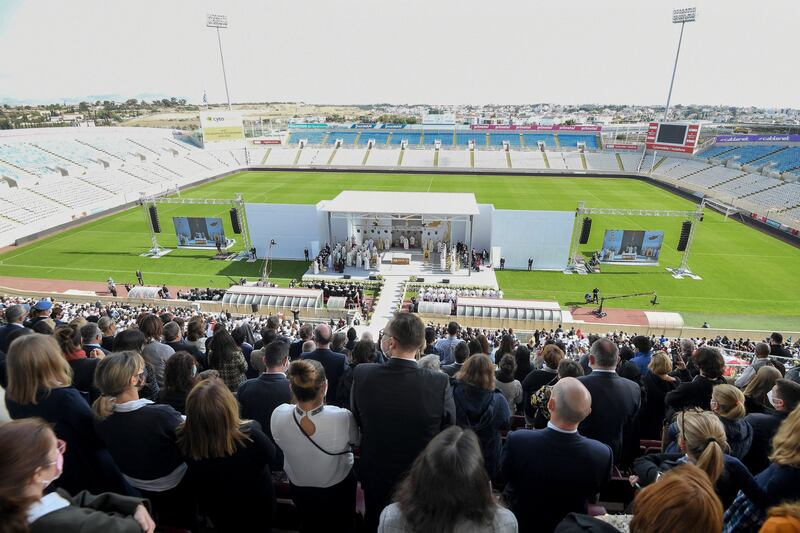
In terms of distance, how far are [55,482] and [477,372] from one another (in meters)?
3.32

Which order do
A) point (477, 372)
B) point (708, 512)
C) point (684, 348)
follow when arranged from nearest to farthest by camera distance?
1. point (708, 512)
2. point (477, 372)
3. point (684, 348)

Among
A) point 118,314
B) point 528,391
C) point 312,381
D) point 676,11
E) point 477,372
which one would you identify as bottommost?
point 118,314

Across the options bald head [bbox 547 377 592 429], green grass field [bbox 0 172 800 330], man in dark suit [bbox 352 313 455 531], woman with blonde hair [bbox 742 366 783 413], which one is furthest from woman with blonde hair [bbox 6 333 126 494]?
green grass field [bbox 0 172 800 330]

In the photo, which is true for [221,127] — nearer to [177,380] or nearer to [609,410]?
[177,380]

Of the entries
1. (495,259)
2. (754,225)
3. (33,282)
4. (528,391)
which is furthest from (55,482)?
(754,225)

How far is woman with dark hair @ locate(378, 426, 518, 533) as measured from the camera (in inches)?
69.1

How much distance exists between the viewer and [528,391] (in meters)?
5.09

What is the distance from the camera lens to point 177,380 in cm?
362

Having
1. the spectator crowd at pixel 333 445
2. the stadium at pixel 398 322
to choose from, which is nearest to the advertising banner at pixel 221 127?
the stadium at pixel 398 322

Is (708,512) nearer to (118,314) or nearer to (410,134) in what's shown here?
(118,314)

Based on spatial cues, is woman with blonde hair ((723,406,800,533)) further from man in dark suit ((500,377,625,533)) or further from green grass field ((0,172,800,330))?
green grass field ((0,172,800,330))

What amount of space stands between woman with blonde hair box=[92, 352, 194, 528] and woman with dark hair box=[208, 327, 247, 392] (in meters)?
1.83

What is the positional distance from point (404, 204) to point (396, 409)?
20.1m

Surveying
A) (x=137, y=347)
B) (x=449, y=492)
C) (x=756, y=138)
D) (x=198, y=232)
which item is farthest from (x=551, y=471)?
(x=756, y=138)
